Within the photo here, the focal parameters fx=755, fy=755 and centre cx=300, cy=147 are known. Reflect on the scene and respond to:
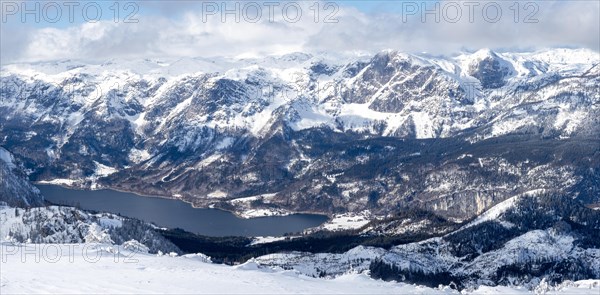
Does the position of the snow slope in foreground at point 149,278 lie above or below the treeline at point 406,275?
above

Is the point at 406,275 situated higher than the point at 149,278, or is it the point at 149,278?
the point at 149,278

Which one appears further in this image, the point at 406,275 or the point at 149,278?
the point at 406,275

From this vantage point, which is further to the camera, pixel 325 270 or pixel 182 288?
pixel 325 270

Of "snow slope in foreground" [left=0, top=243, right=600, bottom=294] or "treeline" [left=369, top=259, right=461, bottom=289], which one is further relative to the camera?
"treeline" [left=369, top=259, right=461, bottom=289]

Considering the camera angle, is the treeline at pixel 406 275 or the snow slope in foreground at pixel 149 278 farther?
the treeline at pixel 406 275

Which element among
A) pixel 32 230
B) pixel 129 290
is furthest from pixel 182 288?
pixel 32 230

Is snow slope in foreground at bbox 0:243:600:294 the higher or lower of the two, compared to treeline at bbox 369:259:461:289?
higher

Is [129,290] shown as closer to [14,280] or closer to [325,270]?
[14,280]

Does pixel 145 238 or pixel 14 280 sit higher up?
pixel 14 280
